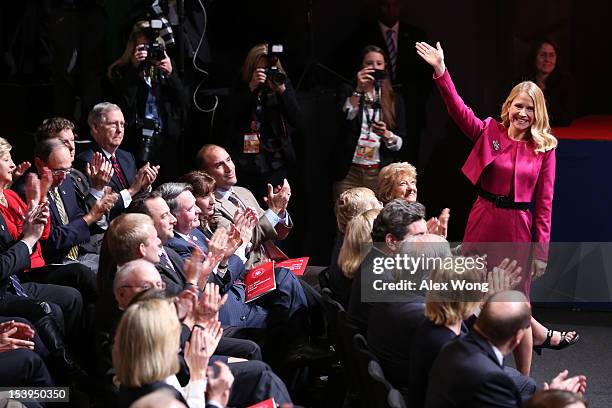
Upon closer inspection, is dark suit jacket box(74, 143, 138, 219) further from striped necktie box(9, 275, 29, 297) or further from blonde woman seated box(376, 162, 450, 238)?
blonde woman seated box(376, 162, 450, 238)

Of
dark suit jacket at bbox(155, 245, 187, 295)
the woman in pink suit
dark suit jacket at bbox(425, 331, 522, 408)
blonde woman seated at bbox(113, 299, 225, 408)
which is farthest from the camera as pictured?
the woman in pink suit

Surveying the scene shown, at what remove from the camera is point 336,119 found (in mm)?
7676

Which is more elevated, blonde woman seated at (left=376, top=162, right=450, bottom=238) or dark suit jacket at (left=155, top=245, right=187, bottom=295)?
blonde woman seated at (left=376, top=162, right=450, bottom=238)

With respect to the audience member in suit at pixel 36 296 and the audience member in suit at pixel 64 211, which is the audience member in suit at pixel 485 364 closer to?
the audience member in suit at pixel 36 296

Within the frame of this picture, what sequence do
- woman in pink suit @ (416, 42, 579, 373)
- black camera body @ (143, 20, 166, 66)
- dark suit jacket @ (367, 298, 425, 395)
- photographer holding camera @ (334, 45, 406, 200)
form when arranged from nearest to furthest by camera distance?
dark suit jacket @ (367, 298, 425, 395)
woman in pink suit @ (416, 42, 579, 373)
black camera body @ (143, 20, 166, 66)
photographer holding camera @ (334, 45, 406, 200)

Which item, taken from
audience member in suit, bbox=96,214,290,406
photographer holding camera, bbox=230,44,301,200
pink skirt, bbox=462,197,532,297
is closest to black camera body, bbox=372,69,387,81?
photographer holding camera, bbox=230,44,301,200

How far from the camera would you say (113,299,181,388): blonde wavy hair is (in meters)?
3.47

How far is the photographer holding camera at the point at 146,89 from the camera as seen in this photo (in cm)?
708

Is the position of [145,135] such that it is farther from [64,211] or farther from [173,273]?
[173,273]

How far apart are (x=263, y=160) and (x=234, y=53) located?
1.03m

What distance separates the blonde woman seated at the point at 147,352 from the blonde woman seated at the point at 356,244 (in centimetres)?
157

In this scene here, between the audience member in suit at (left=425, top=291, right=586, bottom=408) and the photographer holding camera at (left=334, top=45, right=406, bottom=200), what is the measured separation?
3.55 meters

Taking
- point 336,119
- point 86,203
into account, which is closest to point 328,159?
point 336,119

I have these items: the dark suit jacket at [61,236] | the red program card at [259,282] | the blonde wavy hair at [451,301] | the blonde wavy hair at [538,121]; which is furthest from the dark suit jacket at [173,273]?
the blonde wavy hair at [538,121]
